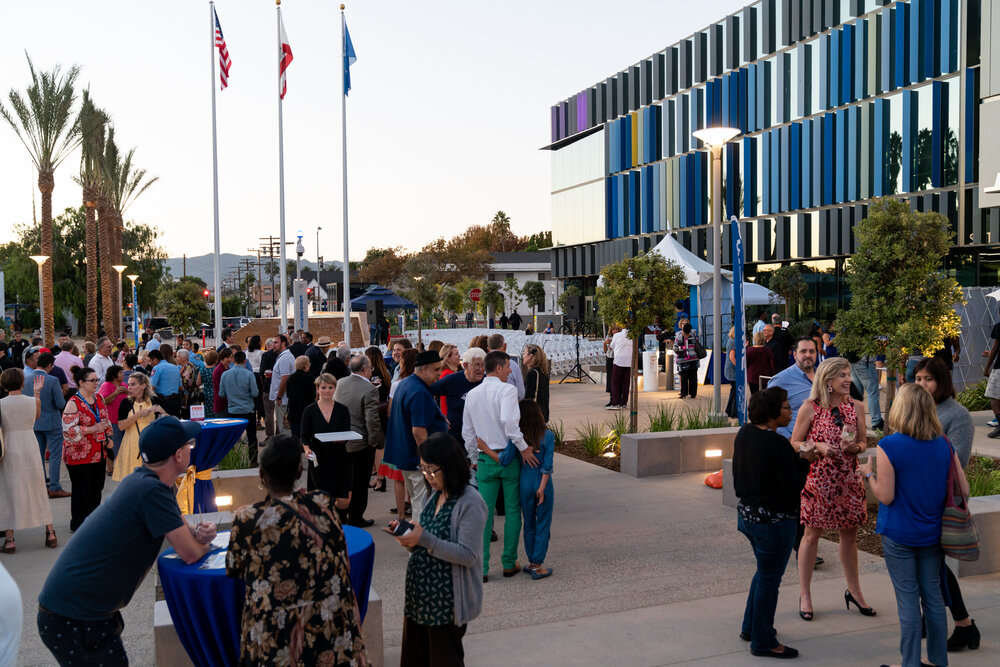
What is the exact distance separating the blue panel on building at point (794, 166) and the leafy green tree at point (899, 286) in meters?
30.0

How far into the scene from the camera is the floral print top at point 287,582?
332 centimetres

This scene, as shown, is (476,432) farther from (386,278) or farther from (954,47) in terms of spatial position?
(386,278)

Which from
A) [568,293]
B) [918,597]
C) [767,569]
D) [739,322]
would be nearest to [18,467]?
[767,569]

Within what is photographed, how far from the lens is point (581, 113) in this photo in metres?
57.0

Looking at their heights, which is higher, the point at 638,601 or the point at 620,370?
the point at 620,370

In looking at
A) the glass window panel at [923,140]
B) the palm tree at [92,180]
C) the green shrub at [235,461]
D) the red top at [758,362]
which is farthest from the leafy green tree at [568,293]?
the green shrub at [235,461]

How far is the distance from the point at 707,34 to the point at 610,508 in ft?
135

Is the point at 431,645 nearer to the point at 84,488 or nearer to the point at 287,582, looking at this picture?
the point at 287,582

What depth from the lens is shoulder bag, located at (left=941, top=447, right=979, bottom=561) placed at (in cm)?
443

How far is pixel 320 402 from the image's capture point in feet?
24.9

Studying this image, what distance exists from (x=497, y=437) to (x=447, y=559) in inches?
101

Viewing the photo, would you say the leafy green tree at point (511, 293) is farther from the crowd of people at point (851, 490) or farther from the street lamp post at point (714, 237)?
the crowd of people at point (851, 490)

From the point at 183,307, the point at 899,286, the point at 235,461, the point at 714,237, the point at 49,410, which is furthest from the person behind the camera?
the point at 183,307

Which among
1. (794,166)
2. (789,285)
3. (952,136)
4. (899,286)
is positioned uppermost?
(794,166)
